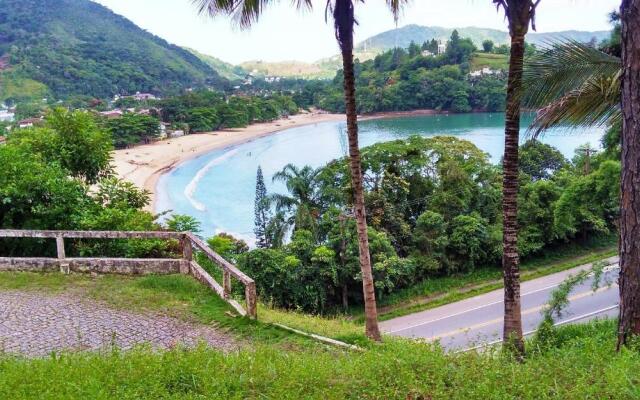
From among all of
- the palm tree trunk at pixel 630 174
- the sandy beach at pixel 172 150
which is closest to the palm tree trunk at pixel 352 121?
the palm tree trunk at pixel 630 174

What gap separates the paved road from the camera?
17969 millimetres

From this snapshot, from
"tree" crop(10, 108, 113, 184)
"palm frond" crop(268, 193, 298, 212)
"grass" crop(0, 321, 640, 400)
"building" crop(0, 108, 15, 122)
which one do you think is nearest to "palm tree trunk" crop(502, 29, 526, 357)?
"grass" crop(0, 321, 640, 400)

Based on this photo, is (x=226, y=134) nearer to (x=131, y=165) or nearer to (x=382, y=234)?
(x=131, y=165)

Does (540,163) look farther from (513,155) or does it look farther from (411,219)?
(513,155)

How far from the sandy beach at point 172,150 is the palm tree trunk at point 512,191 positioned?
34000 mm

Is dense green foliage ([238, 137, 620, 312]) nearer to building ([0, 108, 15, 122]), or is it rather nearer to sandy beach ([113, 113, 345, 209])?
sandy beach ([113, 113, 345, 209])

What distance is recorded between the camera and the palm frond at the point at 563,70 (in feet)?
19.5

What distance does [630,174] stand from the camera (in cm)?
429

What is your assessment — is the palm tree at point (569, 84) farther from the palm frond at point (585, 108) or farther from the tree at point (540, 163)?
the tree at point (540, 163)

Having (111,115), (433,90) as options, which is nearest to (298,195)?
(111,115)

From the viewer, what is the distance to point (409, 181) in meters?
28.7

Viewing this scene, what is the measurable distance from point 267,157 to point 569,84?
5743 cm

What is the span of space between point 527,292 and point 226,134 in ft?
215

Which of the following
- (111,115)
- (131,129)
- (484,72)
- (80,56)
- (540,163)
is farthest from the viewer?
(80,56)
